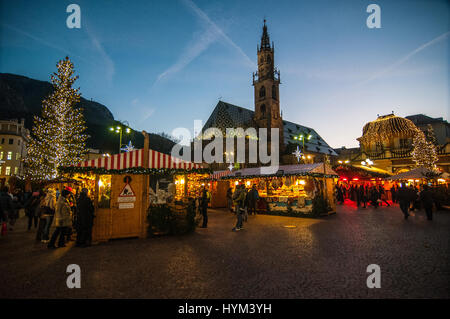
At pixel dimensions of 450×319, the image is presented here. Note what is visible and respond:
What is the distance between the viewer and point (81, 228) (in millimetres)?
7488

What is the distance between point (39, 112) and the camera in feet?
345

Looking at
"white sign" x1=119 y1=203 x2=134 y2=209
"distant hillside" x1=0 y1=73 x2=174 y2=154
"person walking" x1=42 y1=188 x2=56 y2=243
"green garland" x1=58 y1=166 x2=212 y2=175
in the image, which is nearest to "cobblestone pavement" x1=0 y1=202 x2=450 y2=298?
"person walking" x1=42 y1=188 x2=56 y2=243

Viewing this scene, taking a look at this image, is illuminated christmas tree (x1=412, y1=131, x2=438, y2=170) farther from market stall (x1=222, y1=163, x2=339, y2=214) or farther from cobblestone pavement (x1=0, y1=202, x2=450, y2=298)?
cobblestone pavement (x1=0, y1=202, x2=450, y2=298)

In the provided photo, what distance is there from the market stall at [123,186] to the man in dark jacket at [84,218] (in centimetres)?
50

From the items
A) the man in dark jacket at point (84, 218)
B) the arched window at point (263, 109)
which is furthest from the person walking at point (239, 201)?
the arched window at point (263, 109)

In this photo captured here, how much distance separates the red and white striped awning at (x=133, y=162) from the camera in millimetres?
8117

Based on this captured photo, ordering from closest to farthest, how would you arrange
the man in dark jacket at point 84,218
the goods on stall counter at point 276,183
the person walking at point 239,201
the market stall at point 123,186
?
the man in dark jacket at point 84,218
the market stall at point 123,186
the person walking at point 239,201
the goods on stall counter at point 276,183

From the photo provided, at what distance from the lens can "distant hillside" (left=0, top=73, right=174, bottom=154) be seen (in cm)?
7725

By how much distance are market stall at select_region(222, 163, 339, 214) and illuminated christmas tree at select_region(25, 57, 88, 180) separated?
16.9 meters

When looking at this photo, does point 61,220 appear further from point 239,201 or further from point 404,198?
point 404,198

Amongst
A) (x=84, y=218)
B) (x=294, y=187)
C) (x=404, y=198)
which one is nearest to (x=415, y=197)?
(x=404, y=198)

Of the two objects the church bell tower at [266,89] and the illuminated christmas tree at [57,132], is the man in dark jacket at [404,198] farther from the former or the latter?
the church bell tower at [266,89]
